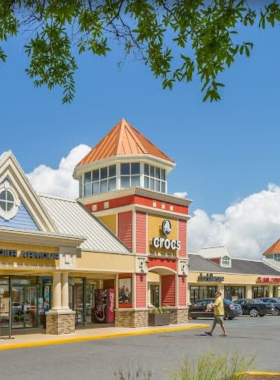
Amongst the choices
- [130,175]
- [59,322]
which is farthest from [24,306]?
[130,175]

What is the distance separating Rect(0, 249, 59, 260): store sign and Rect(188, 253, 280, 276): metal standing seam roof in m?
28.5

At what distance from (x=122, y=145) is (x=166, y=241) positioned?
610 centimetres

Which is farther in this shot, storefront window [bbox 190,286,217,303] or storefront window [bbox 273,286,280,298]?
storefront window [bbox 273,286,280,298]

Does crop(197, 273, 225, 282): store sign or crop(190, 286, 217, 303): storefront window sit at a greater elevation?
crop(197, 273, 225, 282): store sign

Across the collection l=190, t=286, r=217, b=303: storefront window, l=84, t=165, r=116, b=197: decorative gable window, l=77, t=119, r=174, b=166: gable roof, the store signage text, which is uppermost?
l=77, t=119, r=174, b=166: gable roof

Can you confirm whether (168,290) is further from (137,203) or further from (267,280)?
(267,280)

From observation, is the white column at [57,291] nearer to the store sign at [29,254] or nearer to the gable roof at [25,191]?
the store sign at [29,254]

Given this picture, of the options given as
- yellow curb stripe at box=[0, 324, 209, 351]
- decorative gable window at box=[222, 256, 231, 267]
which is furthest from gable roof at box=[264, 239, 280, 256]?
yellow curb stripe at box=[0, 324, 209, 351]

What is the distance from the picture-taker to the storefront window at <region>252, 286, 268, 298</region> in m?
60.6

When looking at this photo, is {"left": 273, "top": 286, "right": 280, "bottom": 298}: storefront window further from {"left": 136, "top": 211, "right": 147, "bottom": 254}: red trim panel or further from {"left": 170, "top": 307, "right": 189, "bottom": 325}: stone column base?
{"left": 136, "top": 211, "right": 147, "bottom": 254}: red trim panel

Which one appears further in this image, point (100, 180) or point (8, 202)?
point (100, 180)

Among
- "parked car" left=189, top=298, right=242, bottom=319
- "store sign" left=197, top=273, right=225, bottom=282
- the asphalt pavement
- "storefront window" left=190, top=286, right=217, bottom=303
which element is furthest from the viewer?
"storefront window" left=190, top=286, right=217, bottom=303

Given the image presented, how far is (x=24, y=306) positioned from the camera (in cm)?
2681

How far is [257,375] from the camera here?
10727mm
